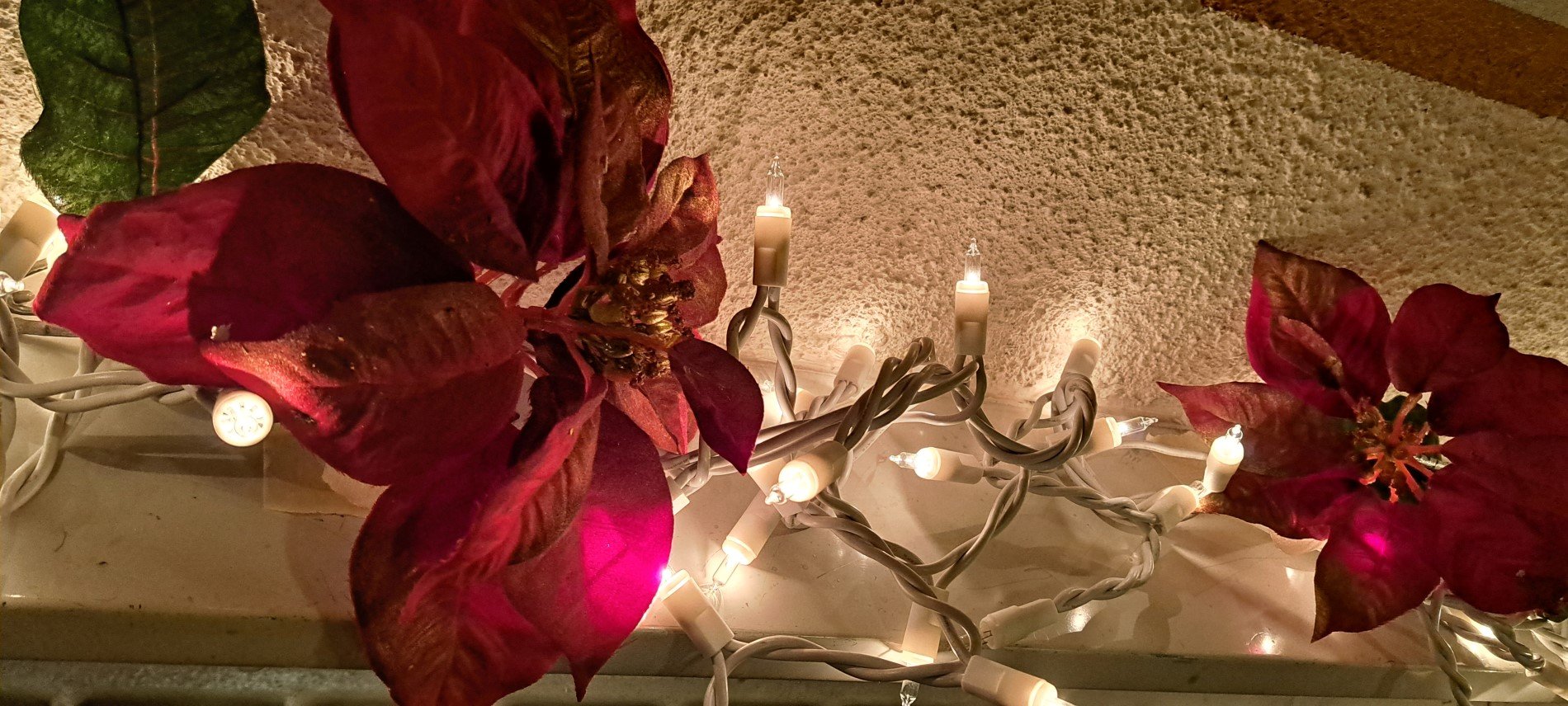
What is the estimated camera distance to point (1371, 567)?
0.55 metres

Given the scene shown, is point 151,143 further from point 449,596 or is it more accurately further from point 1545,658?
point 1545,658

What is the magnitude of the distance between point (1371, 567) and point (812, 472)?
0.36 metres

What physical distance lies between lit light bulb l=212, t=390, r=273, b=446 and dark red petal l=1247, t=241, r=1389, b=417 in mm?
561

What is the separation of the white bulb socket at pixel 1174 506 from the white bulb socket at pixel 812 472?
229 mm

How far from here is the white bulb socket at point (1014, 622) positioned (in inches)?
20.2

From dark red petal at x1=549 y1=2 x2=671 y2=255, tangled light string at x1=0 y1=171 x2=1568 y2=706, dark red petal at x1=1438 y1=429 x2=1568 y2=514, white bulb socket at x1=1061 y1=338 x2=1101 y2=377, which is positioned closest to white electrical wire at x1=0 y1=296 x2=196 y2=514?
tangled light string at x1=0 y1=171 x2=1568 y2=706

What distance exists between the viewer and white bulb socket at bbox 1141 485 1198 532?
1.85ft

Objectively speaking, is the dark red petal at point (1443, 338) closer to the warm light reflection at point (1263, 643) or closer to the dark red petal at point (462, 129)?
the warm light reflection at point (1263, 643)

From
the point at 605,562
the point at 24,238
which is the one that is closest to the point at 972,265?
the point at 605,562

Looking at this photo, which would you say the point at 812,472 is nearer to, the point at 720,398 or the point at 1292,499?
the point at 720,398

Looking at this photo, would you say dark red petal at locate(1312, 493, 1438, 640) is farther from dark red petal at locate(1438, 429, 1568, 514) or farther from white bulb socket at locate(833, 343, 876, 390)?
white bulb socket at locate(833, 343, 876, 390)

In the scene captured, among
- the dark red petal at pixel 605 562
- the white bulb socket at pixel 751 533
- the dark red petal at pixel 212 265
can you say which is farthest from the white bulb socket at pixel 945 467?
the dark red petal at pixel 212 265

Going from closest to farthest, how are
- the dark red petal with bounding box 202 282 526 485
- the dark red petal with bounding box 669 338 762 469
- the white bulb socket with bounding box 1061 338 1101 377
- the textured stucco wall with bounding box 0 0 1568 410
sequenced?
the dark red petal with bounding box 202 282 526 485, the dark red petal with bounding box 669 338 762 469, the textured stucco wall with bounding box 0 0 1568 410, the white bulb socket with bounding box 1061 338 1101 377

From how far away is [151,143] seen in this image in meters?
0.39
